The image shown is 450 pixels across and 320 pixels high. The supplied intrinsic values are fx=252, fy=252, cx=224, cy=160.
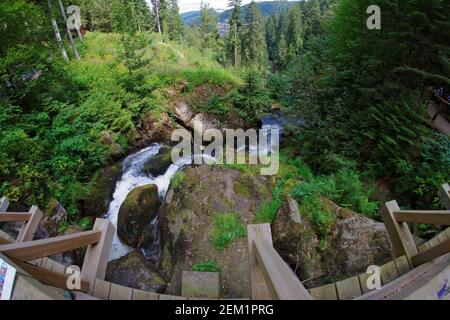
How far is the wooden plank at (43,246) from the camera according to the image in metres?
1.62

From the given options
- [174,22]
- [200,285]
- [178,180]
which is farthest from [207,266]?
[174,22]

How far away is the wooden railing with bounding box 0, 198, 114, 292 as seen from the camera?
1.66 metres

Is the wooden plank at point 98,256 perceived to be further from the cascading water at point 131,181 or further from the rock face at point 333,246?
the cascading water at point 131,181

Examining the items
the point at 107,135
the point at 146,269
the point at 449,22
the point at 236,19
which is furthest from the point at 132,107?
the point at 236,19

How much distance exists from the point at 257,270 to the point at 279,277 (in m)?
0.60

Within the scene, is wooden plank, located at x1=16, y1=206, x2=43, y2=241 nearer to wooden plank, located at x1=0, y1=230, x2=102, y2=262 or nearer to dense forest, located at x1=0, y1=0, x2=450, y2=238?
wooden plank, located at x1=0, y1=230, x2=102, y2=262

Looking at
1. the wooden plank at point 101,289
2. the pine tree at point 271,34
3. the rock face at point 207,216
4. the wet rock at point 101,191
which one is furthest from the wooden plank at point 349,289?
the pine tree at point 271,34

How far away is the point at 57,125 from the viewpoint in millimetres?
10156

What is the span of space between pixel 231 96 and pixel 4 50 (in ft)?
35.1

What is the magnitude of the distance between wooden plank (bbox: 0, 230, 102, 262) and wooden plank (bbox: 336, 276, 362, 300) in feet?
8.18

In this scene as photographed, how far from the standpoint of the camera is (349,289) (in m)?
2.43

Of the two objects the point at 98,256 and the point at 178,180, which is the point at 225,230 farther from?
the point at 98,256

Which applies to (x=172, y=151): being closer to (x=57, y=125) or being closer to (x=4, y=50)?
(x=57, y=125)

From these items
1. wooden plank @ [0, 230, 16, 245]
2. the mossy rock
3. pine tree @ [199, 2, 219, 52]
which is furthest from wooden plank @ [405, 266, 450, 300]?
pine tree @ [199, 2, 219, 52]
